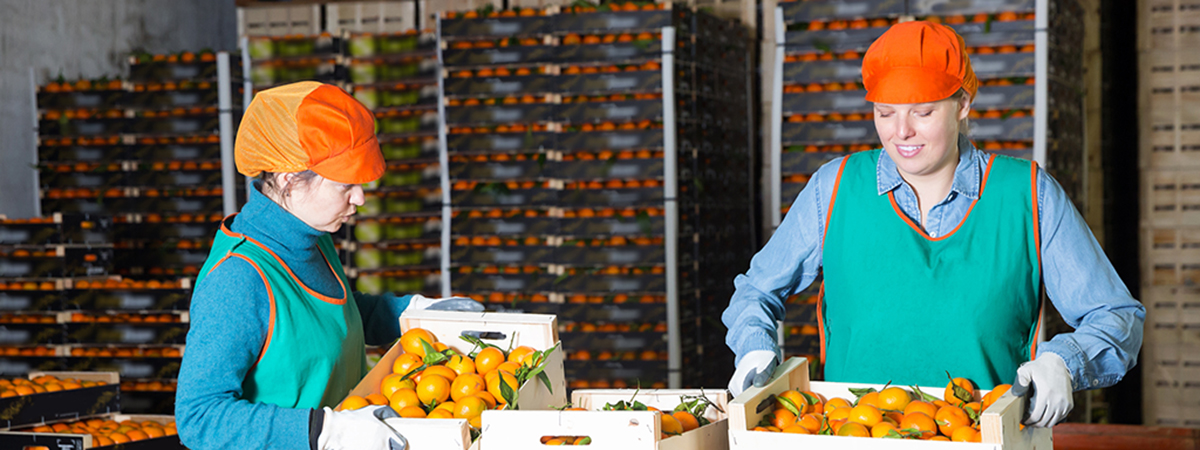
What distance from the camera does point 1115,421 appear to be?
617 centimetres

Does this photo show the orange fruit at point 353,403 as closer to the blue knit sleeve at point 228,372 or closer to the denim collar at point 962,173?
the blue knit sleeve at point 228,372

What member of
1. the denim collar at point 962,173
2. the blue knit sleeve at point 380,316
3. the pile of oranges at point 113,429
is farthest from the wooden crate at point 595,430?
the pile of oranges at point 113,429

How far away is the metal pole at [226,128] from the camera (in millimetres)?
6277

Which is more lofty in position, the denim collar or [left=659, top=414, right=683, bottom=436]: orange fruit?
the denim collar

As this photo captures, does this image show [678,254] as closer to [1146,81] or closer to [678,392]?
[1146,81]

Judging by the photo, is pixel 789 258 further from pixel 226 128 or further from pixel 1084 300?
pixel 226 128

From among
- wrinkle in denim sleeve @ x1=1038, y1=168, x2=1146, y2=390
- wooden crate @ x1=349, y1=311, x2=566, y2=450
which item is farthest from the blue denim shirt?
wooden crate @ x1=349, y1=311, x2=566, y2=450

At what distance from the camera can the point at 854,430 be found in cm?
156

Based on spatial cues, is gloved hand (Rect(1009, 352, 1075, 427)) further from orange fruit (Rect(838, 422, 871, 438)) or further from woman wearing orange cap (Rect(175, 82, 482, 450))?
woman wearing orange cap (Rect(175, 82, 482, 450))

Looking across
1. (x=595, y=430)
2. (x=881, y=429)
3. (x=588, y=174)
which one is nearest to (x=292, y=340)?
(x=595, y=430)

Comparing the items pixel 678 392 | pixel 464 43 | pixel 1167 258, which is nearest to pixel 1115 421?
pixel 1167 258

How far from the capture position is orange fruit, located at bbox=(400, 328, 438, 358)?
7.19ft

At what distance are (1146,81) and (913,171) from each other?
4.55 metres

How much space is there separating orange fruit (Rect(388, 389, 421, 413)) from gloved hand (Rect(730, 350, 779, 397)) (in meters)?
0.64
